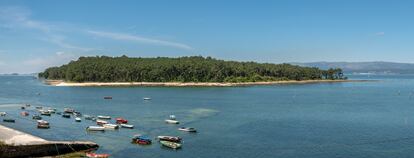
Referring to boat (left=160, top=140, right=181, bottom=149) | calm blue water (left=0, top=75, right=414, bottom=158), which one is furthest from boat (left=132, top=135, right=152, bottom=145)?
boat (left=160, top=140, right=181, bottom=149)

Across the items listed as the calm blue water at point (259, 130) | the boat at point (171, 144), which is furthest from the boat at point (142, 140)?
the boat at point (171, 144)

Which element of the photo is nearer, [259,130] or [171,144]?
[171,144]

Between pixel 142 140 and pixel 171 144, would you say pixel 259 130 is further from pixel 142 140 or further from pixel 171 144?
pixel 142 140

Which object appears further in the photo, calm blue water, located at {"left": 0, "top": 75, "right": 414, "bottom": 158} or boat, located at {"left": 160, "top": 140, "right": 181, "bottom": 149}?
boat, located at {"left": 160, "top": 140, "right": 181, "bottom": 149}

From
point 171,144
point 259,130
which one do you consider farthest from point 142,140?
point 259,130

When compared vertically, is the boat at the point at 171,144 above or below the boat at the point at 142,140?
below

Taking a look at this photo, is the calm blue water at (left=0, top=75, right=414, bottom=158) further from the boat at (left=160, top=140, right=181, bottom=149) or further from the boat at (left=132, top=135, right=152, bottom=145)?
the boat at (left=132, top=135, right=152, bottom=145)

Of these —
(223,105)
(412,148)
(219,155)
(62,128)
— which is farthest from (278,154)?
(223,105)

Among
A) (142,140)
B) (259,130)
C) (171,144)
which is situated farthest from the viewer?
(259,130)

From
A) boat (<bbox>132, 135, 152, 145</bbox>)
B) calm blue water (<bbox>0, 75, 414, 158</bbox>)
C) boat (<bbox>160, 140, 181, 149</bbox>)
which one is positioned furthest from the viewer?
boat (<bbox>132, 135, 152, 145</bbox>)

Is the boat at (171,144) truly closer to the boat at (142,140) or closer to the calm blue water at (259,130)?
the calm blue water at (259,130)

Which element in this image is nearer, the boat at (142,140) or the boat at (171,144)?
the boat at (171,144)

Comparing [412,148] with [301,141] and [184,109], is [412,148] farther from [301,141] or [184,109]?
[184,109]
